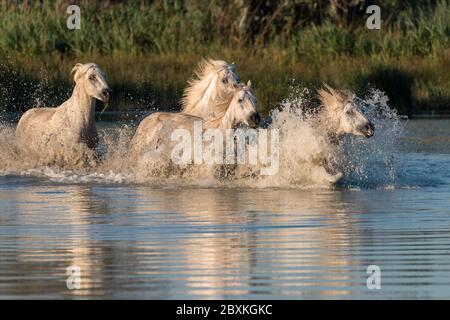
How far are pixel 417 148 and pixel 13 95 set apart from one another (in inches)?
323

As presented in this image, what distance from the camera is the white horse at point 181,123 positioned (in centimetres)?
1337

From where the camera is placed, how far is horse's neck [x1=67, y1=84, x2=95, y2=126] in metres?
15.4

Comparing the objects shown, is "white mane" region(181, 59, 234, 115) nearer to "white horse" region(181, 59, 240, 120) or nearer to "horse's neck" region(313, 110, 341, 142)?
"white horse" region(181, 59, 240, 120)

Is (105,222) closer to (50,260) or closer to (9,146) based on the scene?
(50,260)

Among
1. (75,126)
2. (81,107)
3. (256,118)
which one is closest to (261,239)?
(256,118)

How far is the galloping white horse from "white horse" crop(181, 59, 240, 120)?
103cm

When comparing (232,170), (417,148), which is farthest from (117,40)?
(232,170)

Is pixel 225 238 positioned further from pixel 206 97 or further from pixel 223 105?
pixel 206 97

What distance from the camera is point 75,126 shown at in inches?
603

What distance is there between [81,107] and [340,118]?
129 inches

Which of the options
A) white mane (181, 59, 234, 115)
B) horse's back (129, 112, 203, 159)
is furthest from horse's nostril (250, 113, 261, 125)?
white mane (181, 59, 234, 115)

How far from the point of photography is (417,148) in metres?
17.4

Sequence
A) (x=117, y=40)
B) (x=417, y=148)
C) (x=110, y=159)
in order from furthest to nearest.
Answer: (x=117, y=40)
(x=417, y=148)
(x=110, y=159)

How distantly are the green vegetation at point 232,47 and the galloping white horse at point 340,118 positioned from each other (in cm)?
890
